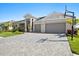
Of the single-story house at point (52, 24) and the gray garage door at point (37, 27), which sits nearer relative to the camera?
the single-story house at point (52, 24)

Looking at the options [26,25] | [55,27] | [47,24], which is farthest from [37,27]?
[55,27]

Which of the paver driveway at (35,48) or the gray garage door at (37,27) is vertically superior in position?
the paver driveway at (35,48)

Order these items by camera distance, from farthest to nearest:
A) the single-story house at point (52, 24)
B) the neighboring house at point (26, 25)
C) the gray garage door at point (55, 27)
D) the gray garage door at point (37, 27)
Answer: the neighboring house at point (26, 25) → the gray garage door at point (37, 27) → the single-story house at point (52, 24) → the gray garage door at point (55, 27)

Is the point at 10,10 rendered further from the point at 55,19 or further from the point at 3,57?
the point at 55,19

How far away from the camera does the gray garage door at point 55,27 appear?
54.9ft

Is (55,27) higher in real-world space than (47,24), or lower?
lower

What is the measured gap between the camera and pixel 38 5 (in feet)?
27.8

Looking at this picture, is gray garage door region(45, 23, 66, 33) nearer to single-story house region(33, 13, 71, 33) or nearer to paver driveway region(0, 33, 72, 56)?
single-story house region(33, 13, 71, 33)

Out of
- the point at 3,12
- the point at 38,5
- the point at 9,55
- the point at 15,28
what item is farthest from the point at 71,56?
the point at 15,28

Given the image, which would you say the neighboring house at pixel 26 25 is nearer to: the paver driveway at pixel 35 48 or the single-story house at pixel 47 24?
the single-story house at pixel 47 24

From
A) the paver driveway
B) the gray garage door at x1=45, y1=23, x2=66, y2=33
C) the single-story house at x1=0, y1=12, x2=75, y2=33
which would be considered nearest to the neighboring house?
the single-story house at x1=0, y1=12, x2=75, y2=33

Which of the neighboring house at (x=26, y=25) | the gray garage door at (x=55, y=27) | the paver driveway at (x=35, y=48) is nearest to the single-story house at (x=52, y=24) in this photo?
the gray garage door at (x=55, y=27)

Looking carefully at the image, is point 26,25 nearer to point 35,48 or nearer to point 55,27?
point 55,27

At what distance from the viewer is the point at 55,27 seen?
17438 millimetres
